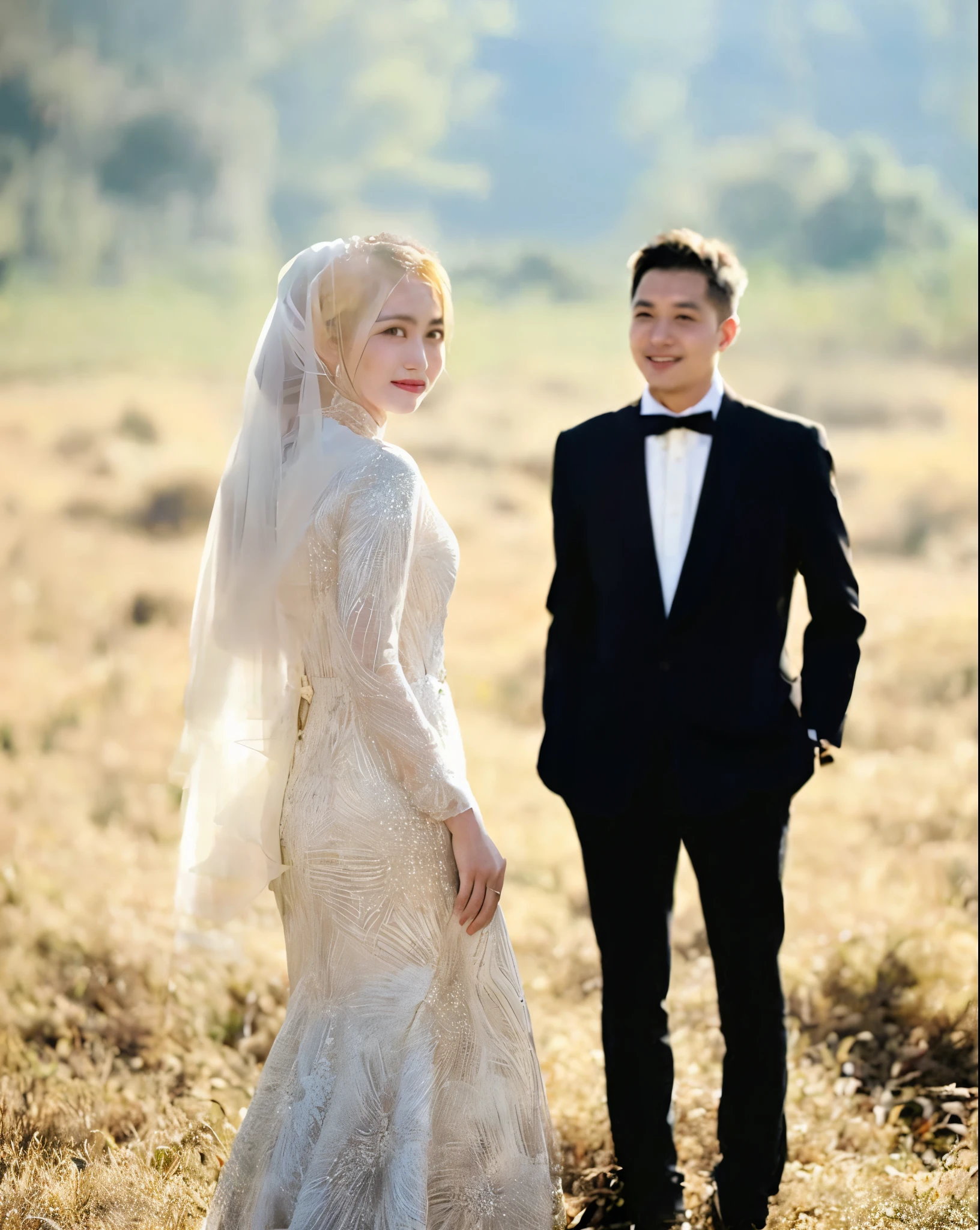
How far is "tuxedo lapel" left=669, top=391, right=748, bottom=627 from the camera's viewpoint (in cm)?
219

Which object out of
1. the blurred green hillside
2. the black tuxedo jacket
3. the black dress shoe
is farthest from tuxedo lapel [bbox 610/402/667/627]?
the blurred green hillside

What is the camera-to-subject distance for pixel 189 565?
513 centimetres

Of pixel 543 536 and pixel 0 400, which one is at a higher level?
pixel 0 400

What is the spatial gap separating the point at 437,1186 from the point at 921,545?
163 inches

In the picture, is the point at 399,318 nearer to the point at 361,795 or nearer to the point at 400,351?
the point at 400,351

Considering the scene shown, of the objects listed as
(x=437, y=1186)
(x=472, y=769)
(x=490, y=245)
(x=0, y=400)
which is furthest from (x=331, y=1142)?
(x=490, y=245)

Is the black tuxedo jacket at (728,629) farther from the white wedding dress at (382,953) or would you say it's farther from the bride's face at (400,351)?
the bride's face at (400,351)

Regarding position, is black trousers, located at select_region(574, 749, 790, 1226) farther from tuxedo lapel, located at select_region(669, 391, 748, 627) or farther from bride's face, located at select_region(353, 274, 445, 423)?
bride's face, located at select_region(353, 274, 445, 423)

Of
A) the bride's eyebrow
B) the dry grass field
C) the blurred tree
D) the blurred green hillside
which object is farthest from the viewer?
the blurred green hillside

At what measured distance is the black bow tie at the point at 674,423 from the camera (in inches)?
88.0

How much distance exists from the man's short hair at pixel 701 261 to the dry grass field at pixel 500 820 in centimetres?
194

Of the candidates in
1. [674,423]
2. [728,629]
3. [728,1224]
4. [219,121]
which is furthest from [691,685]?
[219,121]

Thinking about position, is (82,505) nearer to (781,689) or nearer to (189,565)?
(189,565)

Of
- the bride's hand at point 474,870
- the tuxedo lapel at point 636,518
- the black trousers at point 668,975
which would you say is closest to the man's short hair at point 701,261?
the tuxedo lapel at point 636,518
